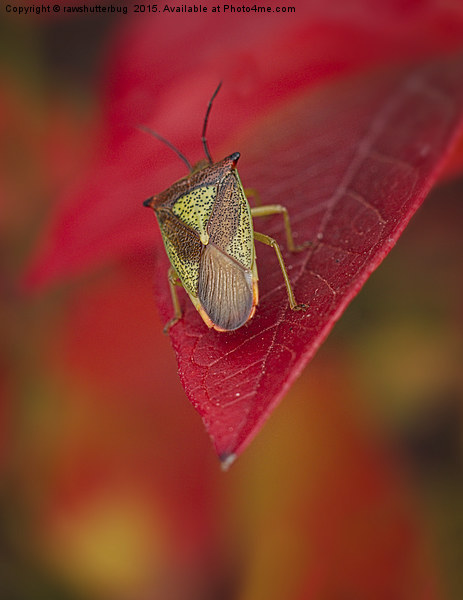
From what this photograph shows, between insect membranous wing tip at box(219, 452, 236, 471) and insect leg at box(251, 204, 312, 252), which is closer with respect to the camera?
insect membranous wing tip at box(219, 452, 236, 471)

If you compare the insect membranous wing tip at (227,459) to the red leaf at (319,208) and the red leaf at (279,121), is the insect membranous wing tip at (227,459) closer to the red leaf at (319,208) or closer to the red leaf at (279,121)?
the red leaf at (319,208)

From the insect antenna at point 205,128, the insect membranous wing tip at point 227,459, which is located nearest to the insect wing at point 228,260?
the insect antenna at point 205,128

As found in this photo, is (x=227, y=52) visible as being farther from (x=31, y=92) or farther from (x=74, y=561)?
(x=74, y=561)

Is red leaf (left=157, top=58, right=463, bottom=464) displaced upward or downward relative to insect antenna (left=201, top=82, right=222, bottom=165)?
downward

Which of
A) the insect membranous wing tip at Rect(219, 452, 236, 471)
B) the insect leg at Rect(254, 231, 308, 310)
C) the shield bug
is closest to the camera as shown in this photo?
the insect membranous wing tip at Rect(219, 452, 236, 471)

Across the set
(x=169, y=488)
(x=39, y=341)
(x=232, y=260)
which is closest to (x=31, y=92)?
(x=39, y=341)

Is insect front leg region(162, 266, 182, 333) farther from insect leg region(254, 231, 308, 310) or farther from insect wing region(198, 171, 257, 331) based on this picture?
insect leg region(254, 231, 308, 310)

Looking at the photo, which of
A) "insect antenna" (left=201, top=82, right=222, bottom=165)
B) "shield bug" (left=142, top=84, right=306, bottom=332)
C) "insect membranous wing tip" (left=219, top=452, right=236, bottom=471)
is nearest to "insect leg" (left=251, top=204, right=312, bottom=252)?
"shield bug" (left=142, top=84, right=306, bottom=332)

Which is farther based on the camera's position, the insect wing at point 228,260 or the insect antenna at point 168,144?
the insect antenna at point 168,144
